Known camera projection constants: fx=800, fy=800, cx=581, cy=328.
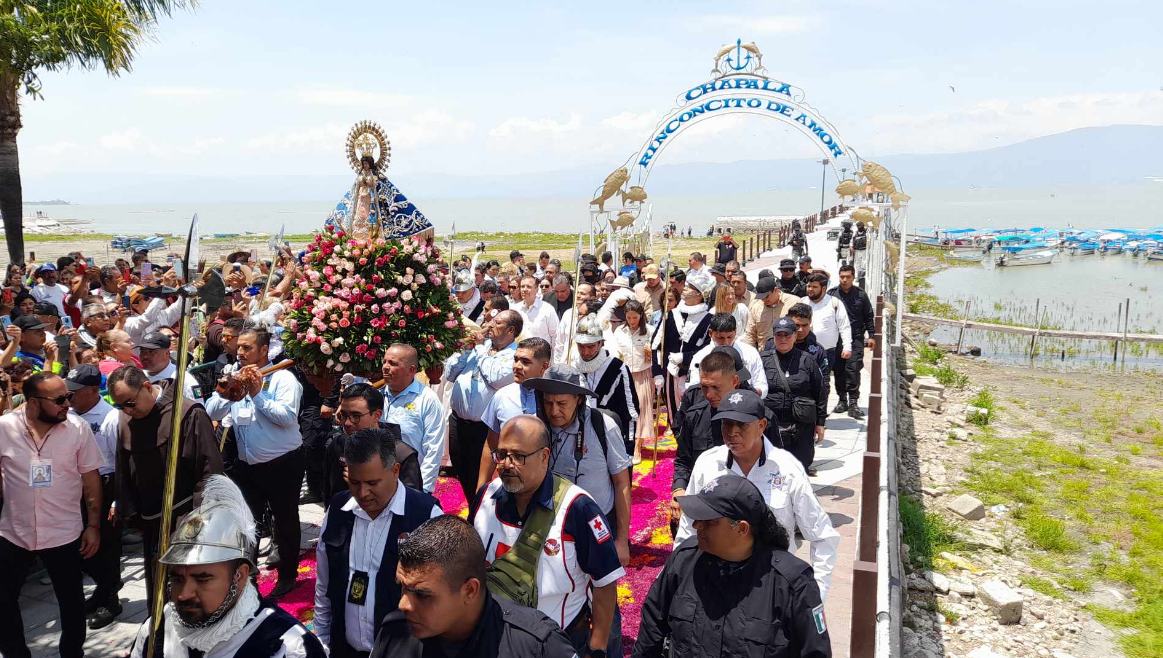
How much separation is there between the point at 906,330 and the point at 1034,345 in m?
4.24

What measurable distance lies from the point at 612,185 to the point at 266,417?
1040 centimetres

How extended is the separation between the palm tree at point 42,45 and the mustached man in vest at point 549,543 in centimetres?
1459

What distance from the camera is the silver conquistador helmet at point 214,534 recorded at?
2625 millimetres

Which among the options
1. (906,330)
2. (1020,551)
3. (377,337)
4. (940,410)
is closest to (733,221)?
(906,330)

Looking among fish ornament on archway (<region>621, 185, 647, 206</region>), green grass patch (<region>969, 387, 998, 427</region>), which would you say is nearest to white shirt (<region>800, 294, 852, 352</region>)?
fish ornament on archway (<region>621, 185, 647, 206</region>)

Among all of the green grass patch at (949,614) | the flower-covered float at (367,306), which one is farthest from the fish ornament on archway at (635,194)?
the flower-covered float at (367,306)

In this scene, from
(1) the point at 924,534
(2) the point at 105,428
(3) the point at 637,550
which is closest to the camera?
(2) the point at 105,428

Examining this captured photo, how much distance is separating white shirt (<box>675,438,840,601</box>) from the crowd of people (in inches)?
0.5

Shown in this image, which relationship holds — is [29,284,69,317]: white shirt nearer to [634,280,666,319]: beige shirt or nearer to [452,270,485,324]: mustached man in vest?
[452,270,485,324]: mustached man in vest

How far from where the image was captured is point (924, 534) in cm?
979

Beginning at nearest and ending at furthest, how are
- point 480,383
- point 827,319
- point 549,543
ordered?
point 549,543 < point 480,383 < point 827,319

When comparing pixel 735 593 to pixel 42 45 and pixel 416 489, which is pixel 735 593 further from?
pixel 42 45

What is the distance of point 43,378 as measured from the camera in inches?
181

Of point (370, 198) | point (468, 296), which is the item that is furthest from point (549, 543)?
point (468, 296)
